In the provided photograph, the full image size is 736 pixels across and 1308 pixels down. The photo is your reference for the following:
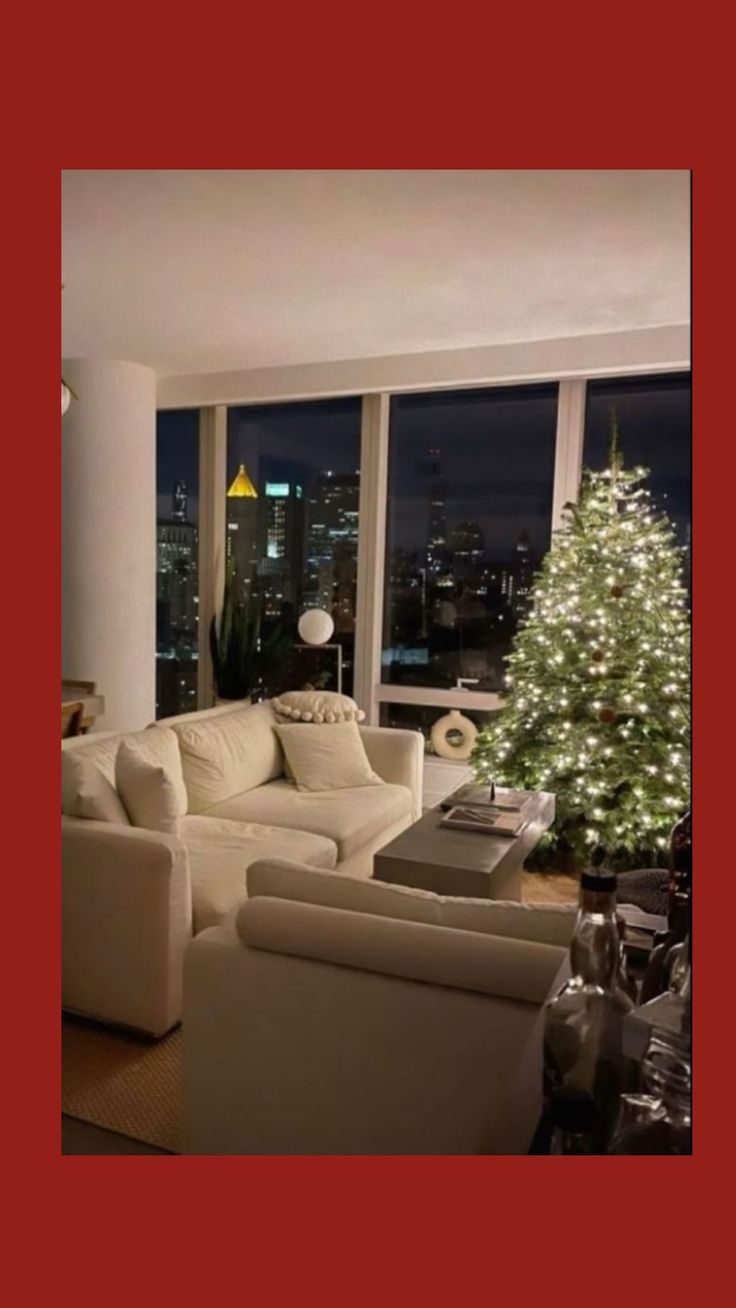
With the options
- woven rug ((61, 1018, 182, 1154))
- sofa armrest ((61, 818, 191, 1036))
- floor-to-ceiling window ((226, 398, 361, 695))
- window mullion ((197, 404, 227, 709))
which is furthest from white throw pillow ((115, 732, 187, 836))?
window mullion ((197, 404, 227, 709))

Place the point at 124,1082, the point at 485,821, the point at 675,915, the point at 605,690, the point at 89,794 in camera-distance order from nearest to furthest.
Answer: the point at 675,915 → the point at 124,1082 → the point at 89,794 → the point at 485,821 → the point at 605,690

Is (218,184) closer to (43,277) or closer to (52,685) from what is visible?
(43,277)

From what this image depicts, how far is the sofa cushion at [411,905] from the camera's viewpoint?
5.58ft

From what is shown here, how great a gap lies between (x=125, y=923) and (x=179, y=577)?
4.35 m

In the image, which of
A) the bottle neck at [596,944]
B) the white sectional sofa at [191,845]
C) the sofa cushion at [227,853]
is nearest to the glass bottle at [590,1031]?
the bottle neck at [596,944]

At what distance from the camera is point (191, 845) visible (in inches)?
121

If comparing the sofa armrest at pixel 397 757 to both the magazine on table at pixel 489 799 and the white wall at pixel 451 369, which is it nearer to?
the magazine on table at pixel 489 799

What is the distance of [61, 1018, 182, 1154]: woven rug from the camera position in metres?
2.12

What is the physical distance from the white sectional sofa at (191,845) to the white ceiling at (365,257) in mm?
2136

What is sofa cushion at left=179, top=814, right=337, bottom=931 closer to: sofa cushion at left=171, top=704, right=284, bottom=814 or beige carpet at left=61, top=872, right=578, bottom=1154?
sofa cushion at left=171, top=704, right=284, bottom=814

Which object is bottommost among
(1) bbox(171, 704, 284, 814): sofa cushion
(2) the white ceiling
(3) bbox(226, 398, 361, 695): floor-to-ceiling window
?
(1) bbox(171, 704, 284, 814): sofa cushion

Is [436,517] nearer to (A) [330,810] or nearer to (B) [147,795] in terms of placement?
(A) [330,810]

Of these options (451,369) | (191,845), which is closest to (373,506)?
(451,369)

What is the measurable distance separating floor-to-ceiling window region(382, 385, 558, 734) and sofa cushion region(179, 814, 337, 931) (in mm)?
2716
